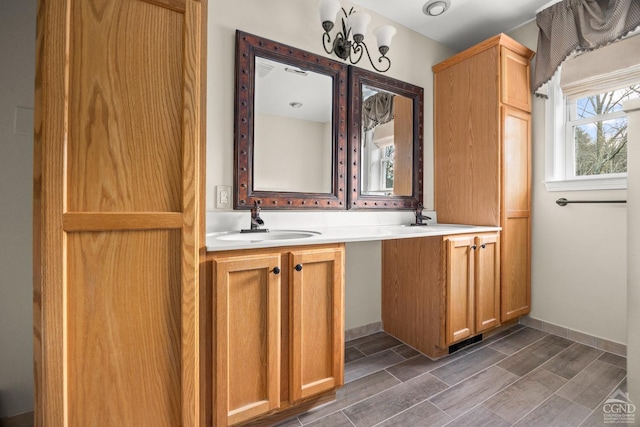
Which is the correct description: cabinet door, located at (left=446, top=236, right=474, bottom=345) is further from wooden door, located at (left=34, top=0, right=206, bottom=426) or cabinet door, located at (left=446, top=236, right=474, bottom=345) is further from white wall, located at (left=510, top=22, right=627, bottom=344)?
wooden door, located at (left=34, top=0, right=206, bottom=426)

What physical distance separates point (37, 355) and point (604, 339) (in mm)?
3046

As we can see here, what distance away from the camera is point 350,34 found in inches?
78.9

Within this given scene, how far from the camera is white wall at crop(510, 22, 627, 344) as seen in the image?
6.24ft

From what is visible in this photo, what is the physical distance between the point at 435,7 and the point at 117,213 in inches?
95.9

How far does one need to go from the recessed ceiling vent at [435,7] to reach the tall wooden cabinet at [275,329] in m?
1.94

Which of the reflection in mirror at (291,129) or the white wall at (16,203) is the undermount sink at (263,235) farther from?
the white wall at (16,203)

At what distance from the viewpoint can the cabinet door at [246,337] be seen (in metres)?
1.10

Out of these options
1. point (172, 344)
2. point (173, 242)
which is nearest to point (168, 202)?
point (173, 242)

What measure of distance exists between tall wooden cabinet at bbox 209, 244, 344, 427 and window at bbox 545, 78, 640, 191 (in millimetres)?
1984

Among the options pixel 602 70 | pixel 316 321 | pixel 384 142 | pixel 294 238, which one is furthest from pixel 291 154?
pixel 602 70

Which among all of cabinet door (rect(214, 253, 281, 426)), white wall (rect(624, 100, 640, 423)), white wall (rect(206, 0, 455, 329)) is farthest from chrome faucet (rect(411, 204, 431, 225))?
cabinet door (rect(214, 253, 281, 426))

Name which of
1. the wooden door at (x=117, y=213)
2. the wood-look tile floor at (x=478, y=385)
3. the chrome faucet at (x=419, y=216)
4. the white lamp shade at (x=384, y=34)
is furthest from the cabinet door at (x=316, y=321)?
the white lamp shade at (x=384, y=34)

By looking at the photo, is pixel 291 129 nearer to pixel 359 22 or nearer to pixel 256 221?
pixel 256 221

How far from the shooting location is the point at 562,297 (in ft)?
7.08
